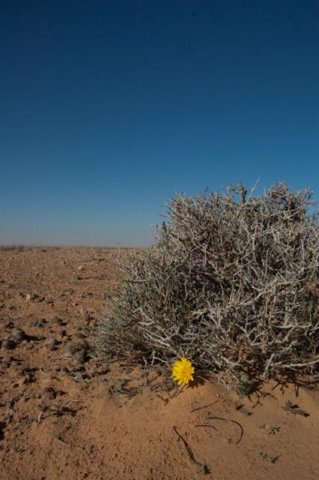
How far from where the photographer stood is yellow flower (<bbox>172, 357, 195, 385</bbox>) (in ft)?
8.75

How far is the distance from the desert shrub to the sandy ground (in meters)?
0.22

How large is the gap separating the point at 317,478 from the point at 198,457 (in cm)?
62

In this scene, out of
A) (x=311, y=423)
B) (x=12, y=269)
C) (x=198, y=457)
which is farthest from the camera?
(x=12, y=269)

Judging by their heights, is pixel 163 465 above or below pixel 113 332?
below

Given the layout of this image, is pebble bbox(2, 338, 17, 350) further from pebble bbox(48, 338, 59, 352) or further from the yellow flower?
the yellow flower

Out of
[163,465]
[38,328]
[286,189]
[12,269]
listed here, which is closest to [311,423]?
[163,465]

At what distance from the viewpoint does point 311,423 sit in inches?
98.5

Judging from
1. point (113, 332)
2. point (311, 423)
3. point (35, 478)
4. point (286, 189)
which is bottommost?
point (35, 478)

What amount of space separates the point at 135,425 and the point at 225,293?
1109 mm

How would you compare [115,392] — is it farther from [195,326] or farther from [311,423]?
[311,423]

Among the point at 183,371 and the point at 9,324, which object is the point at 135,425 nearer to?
the point at 183,371

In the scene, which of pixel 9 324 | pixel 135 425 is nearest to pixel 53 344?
pixel 9 324

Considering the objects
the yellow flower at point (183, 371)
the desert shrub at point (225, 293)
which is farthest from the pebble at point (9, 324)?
the yellow flower at point (183, 371)

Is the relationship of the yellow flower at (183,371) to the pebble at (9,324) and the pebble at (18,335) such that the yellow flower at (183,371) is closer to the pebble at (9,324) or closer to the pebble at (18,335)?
the pebble at (18,335)
